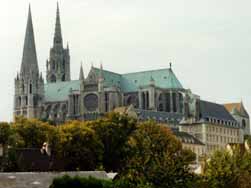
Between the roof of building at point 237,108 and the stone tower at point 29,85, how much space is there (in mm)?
52951

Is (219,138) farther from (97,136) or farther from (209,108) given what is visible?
(97,136)

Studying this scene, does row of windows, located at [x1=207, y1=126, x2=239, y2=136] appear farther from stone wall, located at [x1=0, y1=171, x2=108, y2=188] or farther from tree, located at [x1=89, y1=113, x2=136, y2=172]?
stone wall, located at [x1=0, y1=171, x2=108, y2=188]

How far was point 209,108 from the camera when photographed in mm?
172500

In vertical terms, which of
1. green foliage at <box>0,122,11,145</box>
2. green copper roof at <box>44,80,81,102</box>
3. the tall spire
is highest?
the tall spire

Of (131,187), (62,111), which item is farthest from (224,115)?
(131,187)

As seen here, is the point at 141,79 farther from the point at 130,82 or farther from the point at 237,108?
the point at 237,108

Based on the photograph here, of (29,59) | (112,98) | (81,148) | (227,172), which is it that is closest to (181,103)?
(112,98)

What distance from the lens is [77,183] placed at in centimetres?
3322

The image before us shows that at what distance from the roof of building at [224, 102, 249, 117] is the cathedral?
238cm

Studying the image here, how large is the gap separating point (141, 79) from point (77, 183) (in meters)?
146

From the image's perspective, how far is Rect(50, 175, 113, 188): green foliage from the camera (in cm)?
3278

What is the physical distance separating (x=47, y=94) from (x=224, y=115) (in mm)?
47806

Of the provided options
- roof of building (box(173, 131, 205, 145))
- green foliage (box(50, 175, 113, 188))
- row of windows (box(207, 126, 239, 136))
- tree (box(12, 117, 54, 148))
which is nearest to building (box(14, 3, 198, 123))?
row of windows (box(207, 126, 239, 136))

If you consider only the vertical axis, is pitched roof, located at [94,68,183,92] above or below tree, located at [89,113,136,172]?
above
